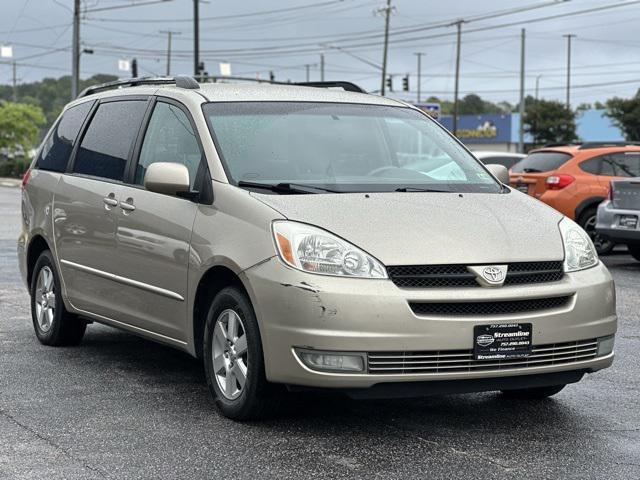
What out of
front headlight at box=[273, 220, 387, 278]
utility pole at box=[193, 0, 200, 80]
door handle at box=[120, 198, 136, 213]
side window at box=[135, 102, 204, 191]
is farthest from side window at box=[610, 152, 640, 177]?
utility pole at box=[193, 0, 200, 80]

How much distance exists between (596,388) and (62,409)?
3060mm

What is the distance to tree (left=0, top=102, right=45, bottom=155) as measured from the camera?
82375 mm

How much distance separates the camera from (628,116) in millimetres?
79625

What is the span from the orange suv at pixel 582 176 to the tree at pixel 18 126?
69498 millimetres

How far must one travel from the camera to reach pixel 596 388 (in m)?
6.81

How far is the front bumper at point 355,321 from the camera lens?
5.19 meters

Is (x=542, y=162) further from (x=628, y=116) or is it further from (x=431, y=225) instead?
(x=628, y=116)

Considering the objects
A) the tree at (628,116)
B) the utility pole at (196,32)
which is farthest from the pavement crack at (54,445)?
the tree at (628,116)

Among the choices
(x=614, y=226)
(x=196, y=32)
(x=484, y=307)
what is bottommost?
(x=614, y=226)

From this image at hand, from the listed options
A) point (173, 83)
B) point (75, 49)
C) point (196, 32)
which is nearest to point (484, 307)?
point (173, 83)

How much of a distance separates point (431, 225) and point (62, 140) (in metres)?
3.80

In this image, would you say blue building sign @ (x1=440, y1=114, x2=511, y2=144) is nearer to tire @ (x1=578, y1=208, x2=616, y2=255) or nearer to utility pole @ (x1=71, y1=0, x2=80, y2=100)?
utility pole @ (x1=71, y1=0, x2=80, y2=100)

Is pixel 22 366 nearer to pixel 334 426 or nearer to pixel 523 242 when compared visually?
pixel 334 426

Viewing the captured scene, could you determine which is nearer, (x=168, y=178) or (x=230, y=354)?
(x=230, y=354)
